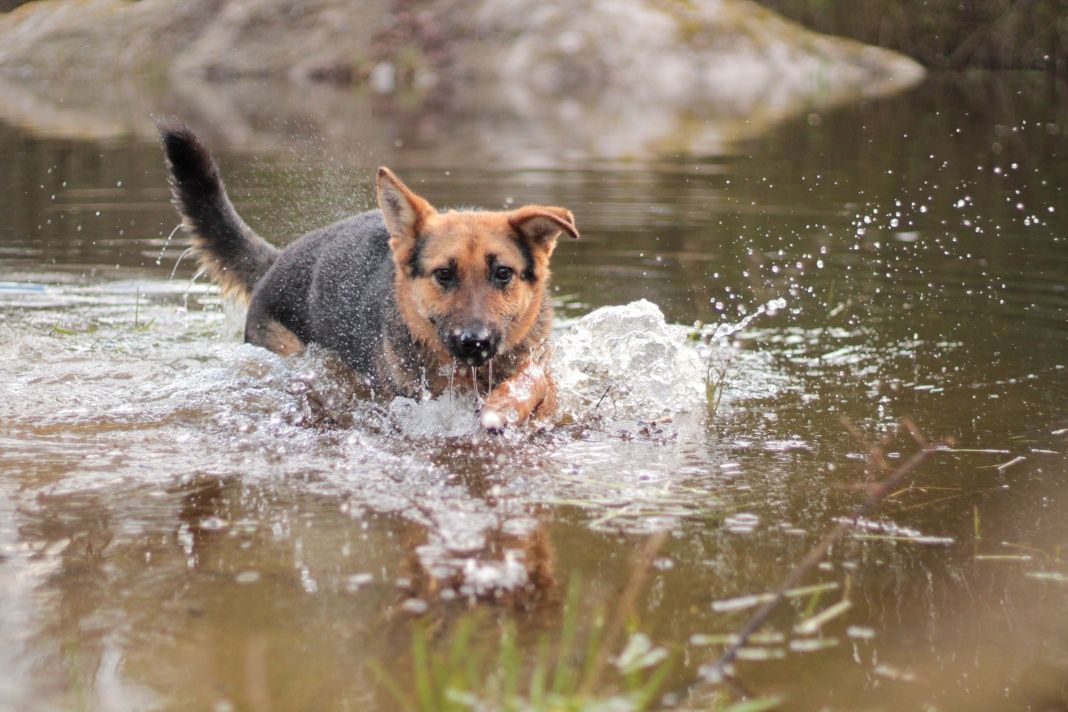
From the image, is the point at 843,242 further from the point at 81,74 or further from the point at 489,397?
the point at 81,74

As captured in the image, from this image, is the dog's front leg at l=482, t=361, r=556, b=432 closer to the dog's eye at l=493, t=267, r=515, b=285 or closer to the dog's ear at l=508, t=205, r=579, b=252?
the dog's eye at l=493, t=267, r=515, b=285

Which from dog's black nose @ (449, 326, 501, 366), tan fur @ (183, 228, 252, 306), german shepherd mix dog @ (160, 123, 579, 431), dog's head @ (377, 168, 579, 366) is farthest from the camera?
tan fur @ (183, 228, 252, 306)

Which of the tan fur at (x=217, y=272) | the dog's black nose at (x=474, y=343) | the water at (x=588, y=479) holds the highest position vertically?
the tan fur at (x=217, y=272)

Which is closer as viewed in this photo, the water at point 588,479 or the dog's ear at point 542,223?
the water at point 588,479

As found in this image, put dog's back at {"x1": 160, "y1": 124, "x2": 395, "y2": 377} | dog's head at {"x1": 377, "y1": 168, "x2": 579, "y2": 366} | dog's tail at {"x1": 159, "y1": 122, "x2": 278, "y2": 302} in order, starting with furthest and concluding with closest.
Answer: dog's tail at {"x1": 159, "y1": 122, "x2": 278, "y2": 302}, dog's back at {"x1": 160, "y1": 124, "x2": 395, "y2": 377}, dog's head at {"x1": 377, "y1": 168, "x2": 579, "y2": 366}

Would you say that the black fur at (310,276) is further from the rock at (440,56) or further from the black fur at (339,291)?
the rock at (440,56)

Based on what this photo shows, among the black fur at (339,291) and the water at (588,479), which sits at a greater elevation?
the black fur at (339,291)

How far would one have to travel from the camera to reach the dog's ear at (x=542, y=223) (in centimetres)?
524

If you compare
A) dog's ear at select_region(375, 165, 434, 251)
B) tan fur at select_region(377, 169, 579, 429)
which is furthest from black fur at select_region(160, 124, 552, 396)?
dog's ear at select_region(375, 165, 434, 251)

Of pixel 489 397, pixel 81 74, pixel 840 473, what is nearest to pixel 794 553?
pixel 840 473

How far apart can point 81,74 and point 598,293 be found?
27353 mm

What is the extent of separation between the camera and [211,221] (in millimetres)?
6629

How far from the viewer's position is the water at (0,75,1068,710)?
306 centimetres

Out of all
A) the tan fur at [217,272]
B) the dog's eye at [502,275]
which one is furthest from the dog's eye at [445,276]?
the tan fur at [217,272]
